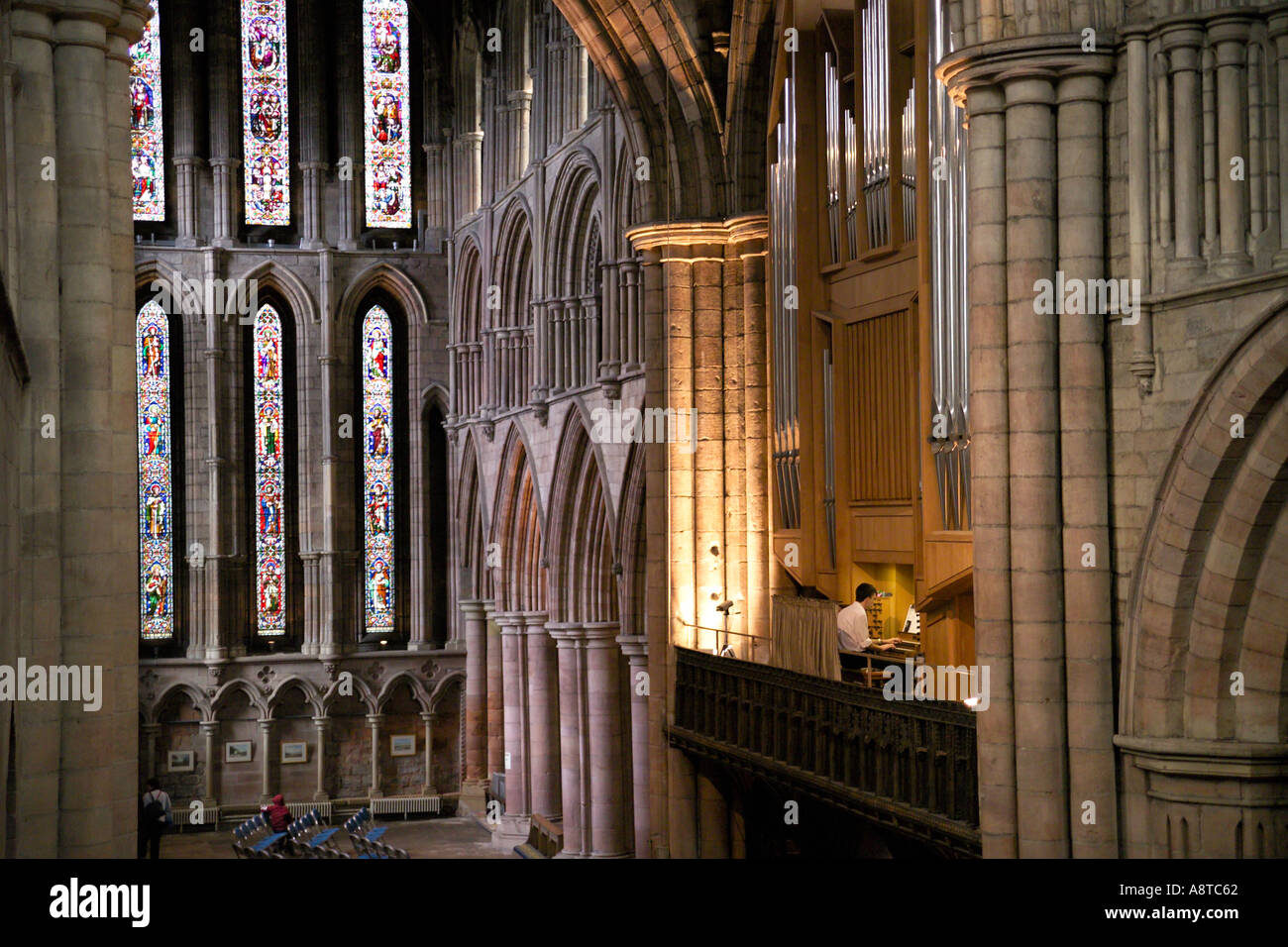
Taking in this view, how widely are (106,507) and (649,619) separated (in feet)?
28.4

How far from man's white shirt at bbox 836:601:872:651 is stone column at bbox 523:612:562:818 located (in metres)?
12.6

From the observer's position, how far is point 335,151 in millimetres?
32531

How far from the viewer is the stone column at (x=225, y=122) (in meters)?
31.6

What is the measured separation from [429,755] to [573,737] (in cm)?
755

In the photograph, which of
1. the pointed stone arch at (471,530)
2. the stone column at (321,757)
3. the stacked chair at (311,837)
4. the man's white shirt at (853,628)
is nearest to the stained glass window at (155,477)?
the stone column at (321,757)

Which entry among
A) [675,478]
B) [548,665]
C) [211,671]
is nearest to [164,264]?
[211,671]

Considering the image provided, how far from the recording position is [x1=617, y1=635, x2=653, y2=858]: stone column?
20.4m

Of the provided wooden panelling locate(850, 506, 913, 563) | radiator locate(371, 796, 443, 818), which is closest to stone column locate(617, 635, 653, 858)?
wooden panelling locate(850, 506, 913, 563)

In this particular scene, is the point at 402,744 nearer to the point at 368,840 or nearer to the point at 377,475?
the point at 377,475

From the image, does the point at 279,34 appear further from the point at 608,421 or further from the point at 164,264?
the point at 608,421

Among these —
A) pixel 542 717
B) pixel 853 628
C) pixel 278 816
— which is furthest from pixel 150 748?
pixel 853 628

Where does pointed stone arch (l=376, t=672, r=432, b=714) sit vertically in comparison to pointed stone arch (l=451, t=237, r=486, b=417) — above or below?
below

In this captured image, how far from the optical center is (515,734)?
27875 millimetres
